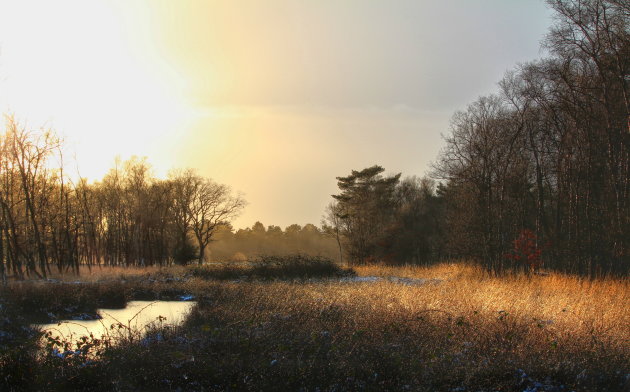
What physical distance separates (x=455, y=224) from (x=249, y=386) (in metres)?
30.7

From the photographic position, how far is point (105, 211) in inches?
2009

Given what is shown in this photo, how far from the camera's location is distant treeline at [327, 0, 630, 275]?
18.5 metres

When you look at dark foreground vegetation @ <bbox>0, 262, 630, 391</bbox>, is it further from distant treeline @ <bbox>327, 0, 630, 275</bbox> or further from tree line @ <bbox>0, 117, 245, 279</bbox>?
tree line @ <bbox>0, 117, 245, 279</bbox>

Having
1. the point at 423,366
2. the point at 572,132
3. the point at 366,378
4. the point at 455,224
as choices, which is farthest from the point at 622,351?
the point at 455,224

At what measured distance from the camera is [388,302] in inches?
533

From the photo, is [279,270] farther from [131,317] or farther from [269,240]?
[269,240]

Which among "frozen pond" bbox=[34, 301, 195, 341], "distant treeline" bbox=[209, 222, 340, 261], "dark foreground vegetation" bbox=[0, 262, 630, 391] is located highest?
"distant treeline" bbox=[209, 222, 340, 261]

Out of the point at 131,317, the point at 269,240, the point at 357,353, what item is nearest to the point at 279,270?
the point at 131,317

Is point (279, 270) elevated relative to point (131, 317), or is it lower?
elevated

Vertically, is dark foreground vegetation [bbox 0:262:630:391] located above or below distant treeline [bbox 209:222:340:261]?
below

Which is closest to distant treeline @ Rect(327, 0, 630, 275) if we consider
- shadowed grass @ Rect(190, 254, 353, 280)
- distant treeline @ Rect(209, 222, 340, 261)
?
shadowed grass @ Rect(190, 254, 353, 280)

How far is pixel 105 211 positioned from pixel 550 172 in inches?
1671

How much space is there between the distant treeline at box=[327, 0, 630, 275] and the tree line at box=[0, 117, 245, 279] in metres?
20.7

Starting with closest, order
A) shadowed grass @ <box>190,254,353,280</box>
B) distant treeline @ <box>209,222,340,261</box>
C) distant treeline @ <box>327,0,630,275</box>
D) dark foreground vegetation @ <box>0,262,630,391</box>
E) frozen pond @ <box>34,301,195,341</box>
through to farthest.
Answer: dark foreground vegetation @ <box>0,262,630,391</box> < frozen pond @ <box>34,301,195,341</box> < distant treeline @ <box>327,0,630,275</box> < shadowed grass @ <box>190,254,353,280</box> < distant treeline @ <box>209,222,340,261</box>
